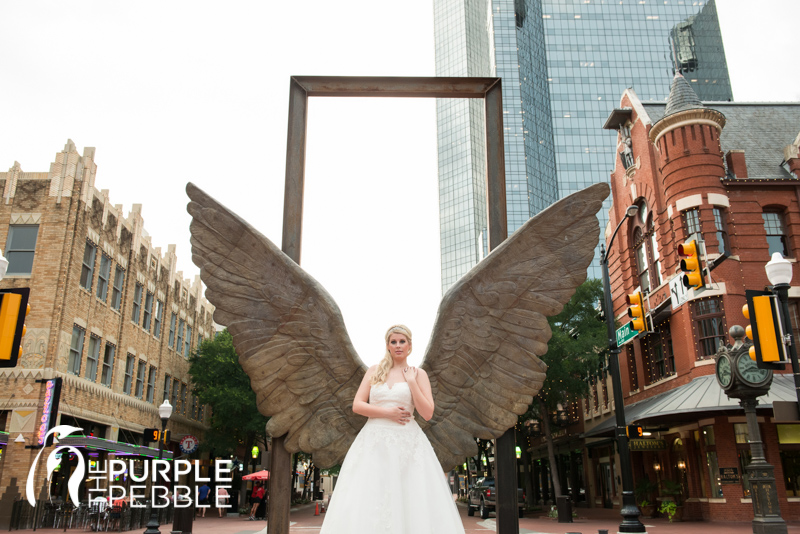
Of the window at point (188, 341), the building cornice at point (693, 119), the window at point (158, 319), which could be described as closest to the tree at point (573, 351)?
the building cornice at point (693, 119)

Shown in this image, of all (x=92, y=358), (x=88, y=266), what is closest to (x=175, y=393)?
(x=92, y=358)

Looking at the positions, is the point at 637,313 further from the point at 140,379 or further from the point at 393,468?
the point at 140,379

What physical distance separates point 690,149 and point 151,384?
29.1 m

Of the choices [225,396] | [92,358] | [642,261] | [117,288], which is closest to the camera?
[92,358]

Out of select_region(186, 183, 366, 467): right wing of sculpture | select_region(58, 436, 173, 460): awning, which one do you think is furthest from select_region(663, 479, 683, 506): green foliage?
select_region(186, 183, 366, 467): right wing of sculpture

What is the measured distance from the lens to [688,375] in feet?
76.6

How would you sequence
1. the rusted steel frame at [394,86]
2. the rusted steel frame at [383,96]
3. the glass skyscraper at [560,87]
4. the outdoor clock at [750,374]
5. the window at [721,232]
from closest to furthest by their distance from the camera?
the rusted steel frame at [383,96], the rusted steel frame at [394,86], the outdoor clock at [750,374], the window at [721,232], the glass skyscraper at [560,87]

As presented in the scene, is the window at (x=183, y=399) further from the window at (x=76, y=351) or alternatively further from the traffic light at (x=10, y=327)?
the traffic light at (x=10, y=327)

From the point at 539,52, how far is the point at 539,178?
89.2ft

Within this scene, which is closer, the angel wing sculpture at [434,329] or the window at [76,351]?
the angel wing sculpture at [434,329]

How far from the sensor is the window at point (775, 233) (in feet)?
79.5

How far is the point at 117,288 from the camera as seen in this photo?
27.7m

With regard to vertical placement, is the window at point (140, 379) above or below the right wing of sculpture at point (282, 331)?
above

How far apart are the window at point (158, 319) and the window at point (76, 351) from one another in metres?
8.65
